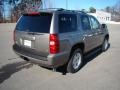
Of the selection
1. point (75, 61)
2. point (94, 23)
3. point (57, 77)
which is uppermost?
point (94, 23)

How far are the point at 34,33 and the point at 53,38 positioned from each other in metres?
0.65

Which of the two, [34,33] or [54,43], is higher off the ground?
[34,33]

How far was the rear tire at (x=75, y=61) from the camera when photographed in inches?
222

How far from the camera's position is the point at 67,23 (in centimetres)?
528

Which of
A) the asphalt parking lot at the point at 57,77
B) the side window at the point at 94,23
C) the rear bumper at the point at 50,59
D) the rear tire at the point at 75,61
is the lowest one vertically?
the asphalt parking lot at the point at 57,77

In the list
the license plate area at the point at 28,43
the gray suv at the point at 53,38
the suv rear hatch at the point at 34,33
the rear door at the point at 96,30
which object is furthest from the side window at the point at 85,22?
the license plate area at the point at 28,43

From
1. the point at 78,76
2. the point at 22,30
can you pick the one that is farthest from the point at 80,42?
the point at 22,30

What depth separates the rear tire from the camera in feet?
18.5

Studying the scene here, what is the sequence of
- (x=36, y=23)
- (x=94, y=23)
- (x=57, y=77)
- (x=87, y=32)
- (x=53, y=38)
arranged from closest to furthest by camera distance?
(x=53, y=38), (x=36, y=23), (x=57, y=77), (x=87, y=32), (x=94, y=23)

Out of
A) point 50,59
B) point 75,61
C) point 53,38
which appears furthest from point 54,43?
point 75,61

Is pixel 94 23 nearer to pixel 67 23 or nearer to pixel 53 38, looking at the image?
pixel 67 23

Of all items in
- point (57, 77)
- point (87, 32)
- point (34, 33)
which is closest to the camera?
point (34, 33)

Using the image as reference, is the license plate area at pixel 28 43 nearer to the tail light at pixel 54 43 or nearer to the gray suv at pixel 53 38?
the gray suv at pixel 53 38

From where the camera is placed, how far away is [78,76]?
18.2 feet
